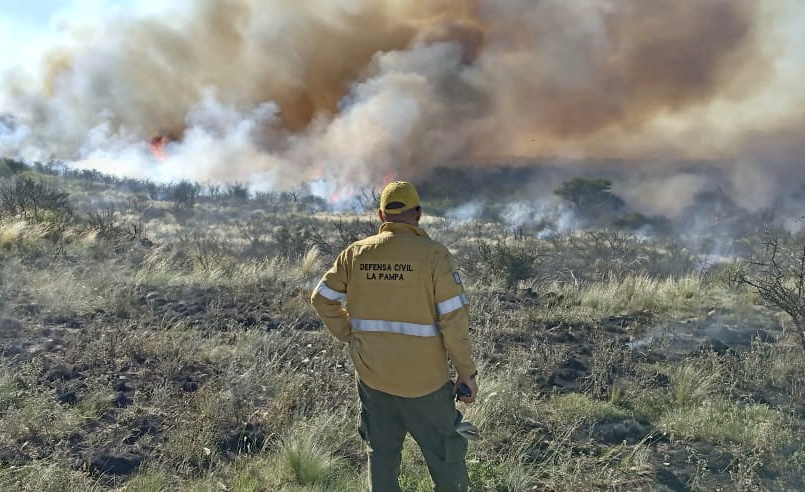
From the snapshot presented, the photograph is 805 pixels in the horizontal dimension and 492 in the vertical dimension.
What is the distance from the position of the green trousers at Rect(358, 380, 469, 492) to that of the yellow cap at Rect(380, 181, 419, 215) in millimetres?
904

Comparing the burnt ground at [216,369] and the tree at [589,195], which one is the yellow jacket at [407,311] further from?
the tree at [589,195]

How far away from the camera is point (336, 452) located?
3900mm

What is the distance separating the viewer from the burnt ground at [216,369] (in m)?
3.75

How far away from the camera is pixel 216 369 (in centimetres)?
521

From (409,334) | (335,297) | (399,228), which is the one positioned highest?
(399,228)

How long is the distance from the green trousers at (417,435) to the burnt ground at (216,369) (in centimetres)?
124

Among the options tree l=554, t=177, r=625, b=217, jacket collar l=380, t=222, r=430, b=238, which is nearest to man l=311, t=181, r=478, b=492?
jacket collar l=380, t=222, r=430, b=238

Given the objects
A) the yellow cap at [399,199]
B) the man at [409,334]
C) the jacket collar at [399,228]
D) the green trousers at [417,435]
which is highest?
the yellow cap at [399,199]

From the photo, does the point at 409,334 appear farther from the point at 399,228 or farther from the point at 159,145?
the point at 159,145

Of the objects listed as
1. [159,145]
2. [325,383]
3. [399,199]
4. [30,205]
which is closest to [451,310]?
[399,199]

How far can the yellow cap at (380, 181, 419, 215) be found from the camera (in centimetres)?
293

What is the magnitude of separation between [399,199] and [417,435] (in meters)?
1.17

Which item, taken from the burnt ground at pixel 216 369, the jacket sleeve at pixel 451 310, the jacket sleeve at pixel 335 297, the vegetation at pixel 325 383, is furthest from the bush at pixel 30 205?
the jacket sleeve at pixel 451 310

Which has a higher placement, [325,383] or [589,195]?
[589,195]
